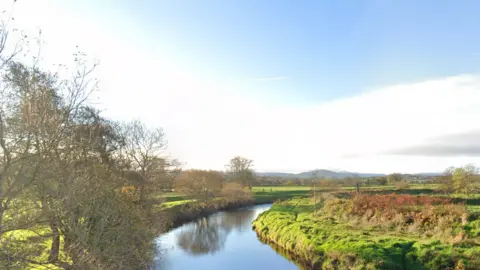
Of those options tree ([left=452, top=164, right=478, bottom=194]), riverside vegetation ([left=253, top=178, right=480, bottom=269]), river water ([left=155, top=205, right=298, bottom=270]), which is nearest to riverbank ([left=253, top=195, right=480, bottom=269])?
riverside vegetation ([left=253, top=178, right=480, bottom=269])

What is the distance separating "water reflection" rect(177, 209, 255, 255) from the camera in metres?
33.0

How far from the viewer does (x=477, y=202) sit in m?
32.8

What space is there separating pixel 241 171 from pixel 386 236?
66.9m

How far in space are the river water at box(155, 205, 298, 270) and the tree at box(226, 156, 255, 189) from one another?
40.4 meters

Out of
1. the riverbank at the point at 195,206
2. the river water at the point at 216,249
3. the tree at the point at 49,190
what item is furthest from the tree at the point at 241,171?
the tree at the point at 49,190

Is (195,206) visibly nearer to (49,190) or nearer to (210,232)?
(210,232)

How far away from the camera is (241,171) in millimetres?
89375

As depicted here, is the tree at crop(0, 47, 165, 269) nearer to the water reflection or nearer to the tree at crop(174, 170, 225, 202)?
the water reflection

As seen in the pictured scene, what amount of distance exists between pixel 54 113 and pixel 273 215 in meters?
33.0

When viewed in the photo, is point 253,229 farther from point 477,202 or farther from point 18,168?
point 18,168

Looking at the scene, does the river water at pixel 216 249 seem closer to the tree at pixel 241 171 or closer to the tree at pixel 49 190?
the tree at pixel 49 190

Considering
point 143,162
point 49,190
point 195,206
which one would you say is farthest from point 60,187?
point 195,206

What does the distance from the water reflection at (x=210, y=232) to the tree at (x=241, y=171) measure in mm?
31083

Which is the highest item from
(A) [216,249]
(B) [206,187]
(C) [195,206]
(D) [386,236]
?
(B) [206,187]
